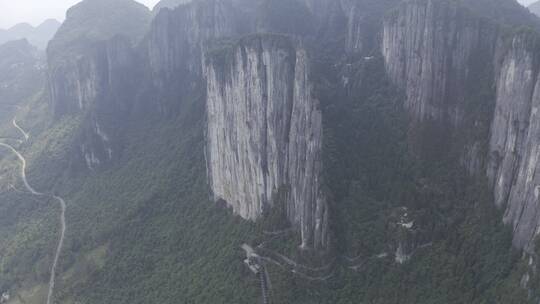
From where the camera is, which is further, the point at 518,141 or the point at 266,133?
the point at 266,133

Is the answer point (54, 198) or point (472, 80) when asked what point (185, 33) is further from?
point (472, 80)

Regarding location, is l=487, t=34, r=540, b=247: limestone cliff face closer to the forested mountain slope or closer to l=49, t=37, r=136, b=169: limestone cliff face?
the forested mountain slope

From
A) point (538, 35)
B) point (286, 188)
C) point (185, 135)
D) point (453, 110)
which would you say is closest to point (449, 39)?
point (453, 110)

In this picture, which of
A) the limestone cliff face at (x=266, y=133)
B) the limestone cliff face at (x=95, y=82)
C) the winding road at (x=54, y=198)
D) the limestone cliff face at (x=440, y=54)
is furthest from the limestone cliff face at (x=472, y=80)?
the limestone cliff face at (x=95, y=82)

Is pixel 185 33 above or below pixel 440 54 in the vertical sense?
below

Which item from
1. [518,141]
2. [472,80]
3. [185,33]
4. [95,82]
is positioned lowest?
[95,82]

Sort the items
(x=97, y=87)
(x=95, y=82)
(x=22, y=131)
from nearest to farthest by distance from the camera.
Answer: (x=97, y=87) < (x=95, y=82) < (x=22, y=131)

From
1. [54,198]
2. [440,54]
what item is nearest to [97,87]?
[54,198]
